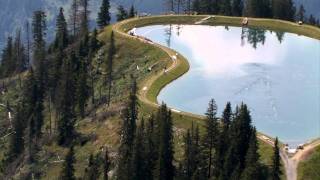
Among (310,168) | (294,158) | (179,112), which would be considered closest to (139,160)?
(179,112)

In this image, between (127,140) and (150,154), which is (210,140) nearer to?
(150,154)

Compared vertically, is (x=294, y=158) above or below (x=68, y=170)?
above

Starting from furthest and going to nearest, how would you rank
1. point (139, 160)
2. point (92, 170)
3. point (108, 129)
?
point (108, 129)
point (92, 170)
point (139, 160)

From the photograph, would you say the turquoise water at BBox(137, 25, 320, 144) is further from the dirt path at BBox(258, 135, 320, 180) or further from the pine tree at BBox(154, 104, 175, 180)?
the pine tree at BBox(154, 104, 175, 180)

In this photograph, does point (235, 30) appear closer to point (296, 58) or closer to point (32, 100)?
point (296, 58)

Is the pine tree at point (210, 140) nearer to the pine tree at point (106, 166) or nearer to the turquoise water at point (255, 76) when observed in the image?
the turquoise water at point (255, 76)

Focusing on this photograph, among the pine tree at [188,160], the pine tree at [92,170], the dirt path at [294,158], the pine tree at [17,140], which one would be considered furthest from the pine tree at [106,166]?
the pine tree at [17,140]
